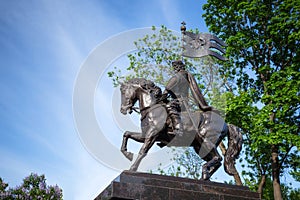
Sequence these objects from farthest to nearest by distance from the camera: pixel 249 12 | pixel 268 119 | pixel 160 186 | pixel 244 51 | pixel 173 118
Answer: pixel 244 51, pixel 249 12, pixel 268 119, pixel 173 118, pixel 160 186

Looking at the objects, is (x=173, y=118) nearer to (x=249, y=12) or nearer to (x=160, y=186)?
(x=160, y=186)

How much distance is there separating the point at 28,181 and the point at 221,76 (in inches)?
448

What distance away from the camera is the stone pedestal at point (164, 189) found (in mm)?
7551

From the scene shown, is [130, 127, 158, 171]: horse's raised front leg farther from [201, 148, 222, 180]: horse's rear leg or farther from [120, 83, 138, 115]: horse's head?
[201, 148, 222, 180]: horse's rear leg

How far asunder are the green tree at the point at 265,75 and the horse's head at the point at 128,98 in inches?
342

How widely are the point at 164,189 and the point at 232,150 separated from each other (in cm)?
255

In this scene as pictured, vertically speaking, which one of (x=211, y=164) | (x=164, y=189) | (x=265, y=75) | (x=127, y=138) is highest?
(x=265, y=75)

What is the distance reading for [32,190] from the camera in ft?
64.1

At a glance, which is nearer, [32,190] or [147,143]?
[147,143]

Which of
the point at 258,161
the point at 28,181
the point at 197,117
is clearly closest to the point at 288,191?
the point at 258,161

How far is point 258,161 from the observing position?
19.6m

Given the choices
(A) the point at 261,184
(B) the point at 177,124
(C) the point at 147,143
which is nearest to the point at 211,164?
(B) the point at 177,124

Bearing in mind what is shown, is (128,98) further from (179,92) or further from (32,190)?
(32,190)

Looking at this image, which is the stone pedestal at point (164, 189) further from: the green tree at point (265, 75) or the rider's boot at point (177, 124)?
the green tree at point (265, 75)
